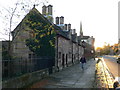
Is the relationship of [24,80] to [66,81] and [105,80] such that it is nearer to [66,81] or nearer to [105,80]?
[66,81]

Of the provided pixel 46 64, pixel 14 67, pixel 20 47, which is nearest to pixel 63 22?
pixel 20 47

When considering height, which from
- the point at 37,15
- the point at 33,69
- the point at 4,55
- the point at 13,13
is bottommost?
the point at 33,69

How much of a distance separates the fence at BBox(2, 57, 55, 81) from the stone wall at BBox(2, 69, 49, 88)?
0.38 metres

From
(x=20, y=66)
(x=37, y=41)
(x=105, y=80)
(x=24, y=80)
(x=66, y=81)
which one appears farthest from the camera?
(x=37, y=41)

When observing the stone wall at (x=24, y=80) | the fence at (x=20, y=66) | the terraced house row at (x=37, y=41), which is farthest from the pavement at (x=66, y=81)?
the terraced house row at (x=37, y=41)

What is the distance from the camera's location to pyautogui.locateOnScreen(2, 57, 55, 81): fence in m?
8.27

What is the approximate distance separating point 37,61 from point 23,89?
12.1 feet

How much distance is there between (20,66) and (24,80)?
1.10 m

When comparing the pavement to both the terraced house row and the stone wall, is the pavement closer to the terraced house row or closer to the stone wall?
the stone wall

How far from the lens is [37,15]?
55.9 feet

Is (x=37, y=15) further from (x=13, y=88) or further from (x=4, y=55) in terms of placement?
(x=13, y=88)

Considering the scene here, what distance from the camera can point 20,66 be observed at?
32.3 ft

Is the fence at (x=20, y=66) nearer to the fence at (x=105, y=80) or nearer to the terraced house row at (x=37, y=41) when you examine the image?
the terraced house row at (x=37, y=41)

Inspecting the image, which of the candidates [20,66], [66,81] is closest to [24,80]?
[20,66]
